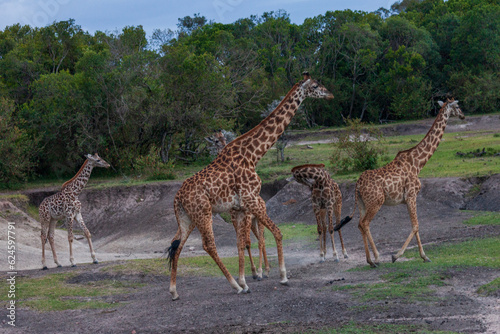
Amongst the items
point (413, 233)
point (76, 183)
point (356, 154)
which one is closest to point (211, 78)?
point (356, 154)

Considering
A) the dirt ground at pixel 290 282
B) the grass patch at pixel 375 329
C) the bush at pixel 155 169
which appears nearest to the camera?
the grass patch at pixel 375 329

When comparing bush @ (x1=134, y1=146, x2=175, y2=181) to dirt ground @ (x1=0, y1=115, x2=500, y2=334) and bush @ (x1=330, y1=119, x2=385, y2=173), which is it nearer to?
dirt ground @ (x1=0, y1=115, x2=500, y2=334)

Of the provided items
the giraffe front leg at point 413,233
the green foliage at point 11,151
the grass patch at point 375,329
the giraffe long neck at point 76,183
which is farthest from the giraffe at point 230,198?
the green foliage at point 11,151

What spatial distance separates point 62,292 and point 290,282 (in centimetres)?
445

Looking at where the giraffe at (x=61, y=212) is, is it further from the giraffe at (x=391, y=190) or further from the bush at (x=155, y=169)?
the bush at (x=155, y=169)

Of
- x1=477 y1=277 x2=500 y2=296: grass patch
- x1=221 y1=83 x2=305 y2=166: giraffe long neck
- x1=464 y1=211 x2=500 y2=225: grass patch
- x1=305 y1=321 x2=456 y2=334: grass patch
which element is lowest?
x1=464 y1=211 x2=500 y2=225: grass patch

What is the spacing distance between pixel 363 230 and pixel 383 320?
3.98 m

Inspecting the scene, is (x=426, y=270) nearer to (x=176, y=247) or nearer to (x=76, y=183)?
(x=176, y=247)

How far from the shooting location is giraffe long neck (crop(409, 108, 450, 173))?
11.8 metres

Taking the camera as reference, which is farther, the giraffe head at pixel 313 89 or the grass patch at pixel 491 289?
the giraffe head at pixel 313 89

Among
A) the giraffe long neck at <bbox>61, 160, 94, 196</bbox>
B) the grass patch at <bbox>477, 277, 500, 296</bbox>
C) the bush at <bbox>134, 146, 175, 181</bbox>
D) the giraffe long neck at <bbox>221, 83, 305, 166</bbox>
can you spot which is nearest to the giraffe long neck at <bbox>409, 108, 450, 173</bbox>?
the giraffe long neck at <bbox>221, 83, 305, 166</bbox>

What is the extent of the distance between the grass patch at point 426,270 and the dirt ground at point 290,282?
177mm

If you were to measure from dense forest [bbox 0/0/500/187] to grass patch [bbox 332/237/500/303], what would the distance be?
16.1 meters

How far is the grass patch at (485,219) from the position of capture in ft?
44.6
